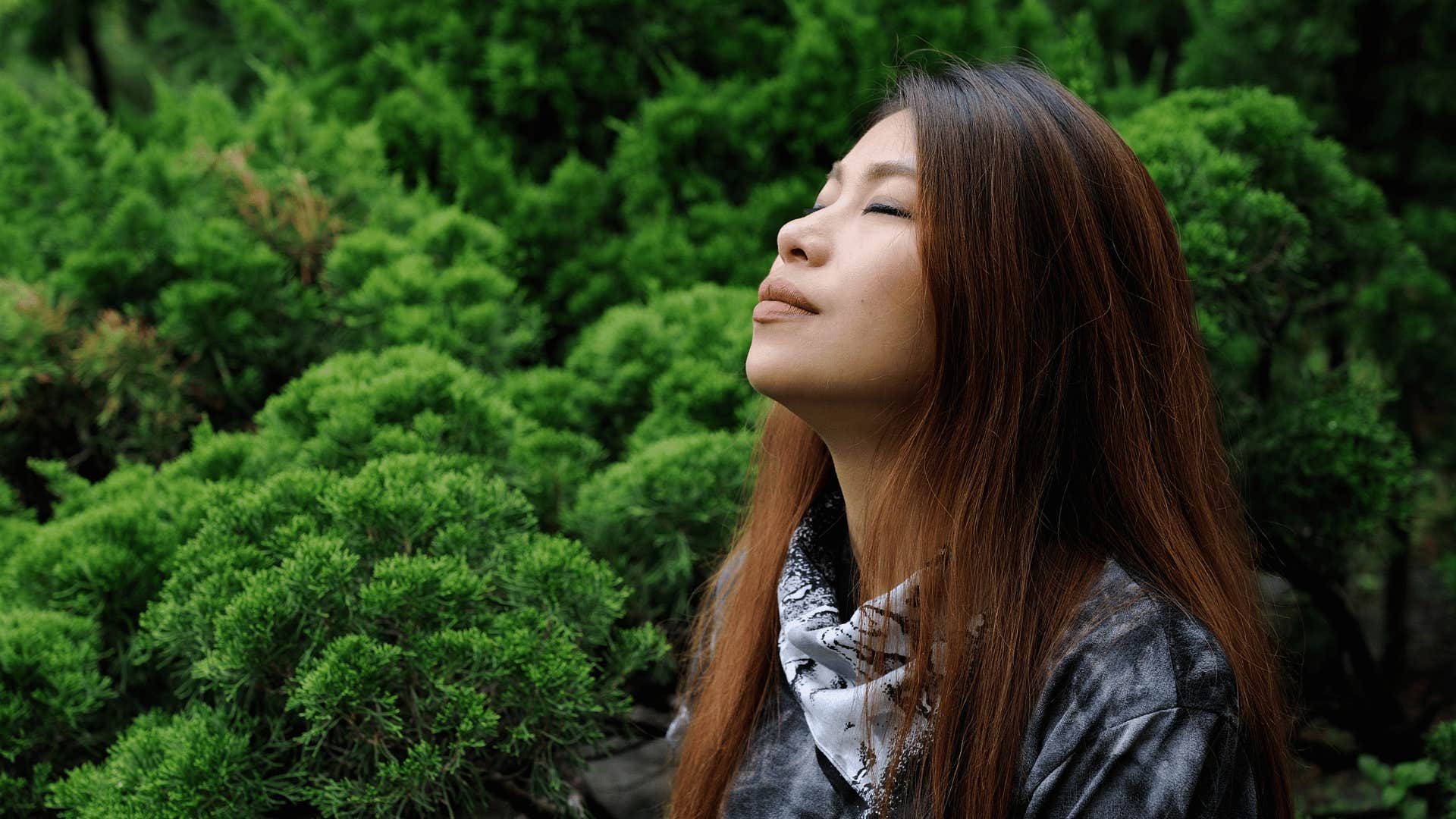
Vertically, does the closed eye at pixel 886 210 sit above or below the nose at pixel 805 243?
above

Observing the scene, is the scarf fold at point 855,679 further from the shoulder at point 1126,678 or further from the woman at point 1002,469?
the shoulder at point 1126,678

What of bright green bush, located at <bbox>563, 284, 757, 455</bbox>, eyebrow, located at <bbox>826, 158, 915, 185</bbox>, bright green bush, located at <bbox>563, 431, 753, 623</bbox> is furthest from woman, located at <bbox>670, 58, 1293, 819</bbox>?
bright green bush, located at <bbox>563, 284, 757, 455</bbox>

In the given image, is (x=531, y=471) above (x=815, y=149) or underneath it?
underneath

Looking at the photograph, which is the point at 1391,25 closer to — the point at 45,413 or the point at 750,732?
the point at 750,732

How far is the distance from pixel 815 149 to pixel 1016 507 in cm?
251

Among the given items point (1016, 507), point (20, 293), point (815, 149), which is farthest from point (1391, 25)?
point (20, 293)

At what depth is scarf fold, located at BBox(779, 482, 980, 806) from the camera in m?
1.49

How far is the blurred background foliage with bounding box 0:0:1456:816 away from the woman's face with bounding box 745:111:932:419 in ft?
1.88

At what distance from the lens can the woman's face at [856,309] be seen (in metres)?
1.55

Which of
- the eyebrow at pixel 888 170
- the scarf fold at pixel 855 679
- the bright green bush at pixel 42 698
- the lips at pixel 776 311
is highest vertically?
the eyebrow at pixel 888 170

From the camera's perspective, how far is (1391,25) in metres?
3.79

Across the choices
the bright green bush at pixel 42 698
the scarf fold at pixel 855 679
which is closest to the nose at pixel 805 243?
the scarf fold at pixel 855 679

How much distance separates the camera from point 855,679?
1.58 m

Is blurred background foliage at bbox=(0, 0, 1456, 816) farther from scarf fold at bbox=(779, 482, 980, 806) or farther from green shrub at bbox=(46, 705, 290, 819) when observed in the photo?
scarf fold at bbox=(779, 482, 980, 806)
